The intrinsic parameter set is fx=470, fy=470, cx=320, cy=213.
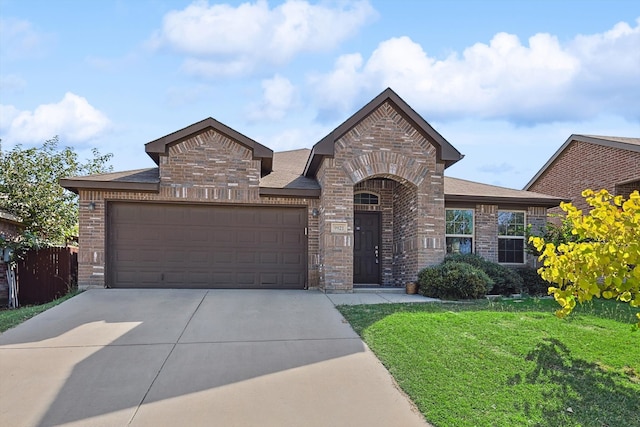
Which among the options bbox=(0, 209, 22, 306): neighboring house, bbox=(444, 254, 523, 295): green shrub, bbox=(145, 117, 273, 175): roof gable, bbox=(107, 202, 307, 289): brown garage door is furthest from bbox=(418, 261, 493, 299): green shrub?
bbox=(0, 209, 22, 306): neighboring house

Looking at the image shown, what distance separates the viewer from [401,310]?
9328 mm

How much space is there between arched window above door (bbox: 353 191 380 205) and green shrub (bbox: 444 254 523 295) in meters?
2.91

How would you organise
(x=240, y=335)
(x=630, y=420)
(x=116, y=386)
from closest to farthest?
(x=630, y=420) → (x=116, y=386) → (x=240, y=335)

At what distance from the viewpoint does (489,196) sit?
45.8 ft

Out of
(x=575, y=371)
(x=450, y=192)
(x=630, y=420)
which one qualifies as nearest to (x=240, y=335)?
(x=575, y=371)

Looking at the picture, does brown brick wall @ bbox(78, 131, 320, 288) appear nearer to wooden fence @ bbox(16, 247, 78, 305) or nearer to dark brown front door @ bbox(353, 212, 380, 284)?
Result: wooden fence @ bbox(16, 247, 78, 305)

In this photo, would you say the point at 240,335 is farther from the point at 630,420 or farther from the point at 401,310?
the point at 630,420

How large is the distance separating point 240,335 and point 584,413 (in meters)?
5.06

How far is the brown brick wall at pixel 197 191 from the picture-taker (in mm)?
12008

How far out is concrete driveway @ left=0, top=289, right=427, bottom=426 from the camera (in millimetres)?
5062

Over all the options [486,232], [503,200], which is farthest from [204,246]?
[503,200]

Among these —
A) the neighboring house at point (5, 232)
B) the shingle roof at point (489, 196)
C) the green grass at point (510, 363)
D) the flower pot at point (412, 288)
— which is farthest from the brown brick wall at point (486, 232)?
the neighboring house at point (5, 232)

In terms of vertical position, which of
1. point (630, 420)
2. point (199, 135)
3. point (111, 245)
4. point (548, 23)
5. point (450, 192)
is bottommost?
point (630, 420)

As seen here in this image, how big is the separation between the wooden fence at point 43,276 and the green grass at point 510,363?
8852 millimetres
